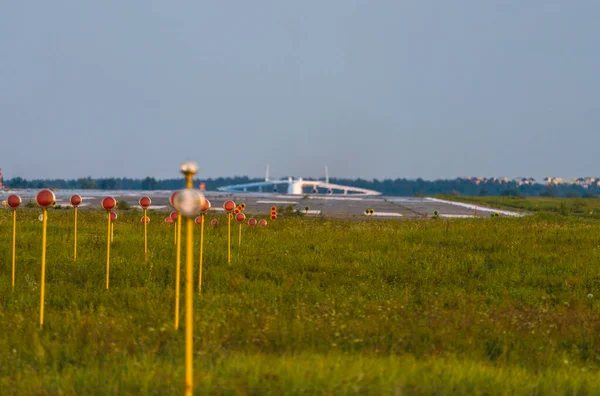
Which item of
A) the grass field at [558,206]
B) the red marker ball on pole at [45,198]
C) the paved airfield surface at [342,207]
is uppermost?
the red marker ball on pole at [45,198]

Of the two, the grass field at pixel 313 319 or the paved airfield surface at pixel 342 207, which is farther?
the paved airfield surface at pixel 342 207

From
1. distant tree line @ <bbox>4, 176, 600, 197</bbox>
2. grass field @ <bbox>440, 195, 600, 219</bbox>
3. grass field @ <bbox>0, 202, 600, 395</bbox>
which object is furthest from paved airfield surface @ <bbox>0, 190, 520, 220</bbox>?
distant tree line @ <bbox>4, 176, 600, 197</bbox>

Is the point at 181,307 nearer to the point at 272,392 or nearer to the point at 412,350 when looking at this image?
the point at 412,350

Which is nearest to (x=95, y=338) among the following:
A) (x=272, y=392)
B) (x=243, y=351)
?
(x=243, y=351)

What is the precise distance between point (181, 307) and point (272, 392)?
13.9 feet

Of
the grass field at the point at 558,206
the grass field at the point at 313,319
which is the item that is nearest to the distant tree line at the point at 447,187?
the grass field at the point at 558,206

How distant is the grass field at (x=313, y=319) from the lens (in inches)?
204

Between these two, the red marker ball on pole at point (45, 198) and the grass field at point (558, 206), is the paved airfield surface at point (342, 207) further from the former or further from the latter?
the red marker ball on pole at point (45, 198)

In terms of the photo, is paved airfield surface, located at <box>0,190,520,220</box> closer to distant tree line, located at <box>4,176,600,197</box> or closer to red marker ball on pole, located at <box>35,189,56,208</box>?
red marker ball on pole, located at <box>35,189,56,208</box>

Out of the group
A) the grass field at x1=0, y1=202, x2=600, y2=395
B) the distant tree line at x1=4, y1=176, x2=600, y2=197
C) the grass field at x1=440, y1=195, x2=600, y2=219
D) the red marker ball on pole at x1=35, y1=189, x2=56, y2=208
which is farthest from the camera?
the distant tree line at x1=4, y1=176, x2=600, y2=197

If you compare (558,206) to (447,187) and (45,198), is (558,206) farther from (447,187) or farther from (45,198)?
(447,187)

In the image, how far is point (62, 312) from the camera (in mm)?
8250

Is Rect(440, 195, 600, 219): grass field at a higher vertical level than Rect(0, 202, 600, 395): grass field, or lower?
higher

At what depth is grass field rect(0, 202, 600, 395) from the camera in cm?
519
